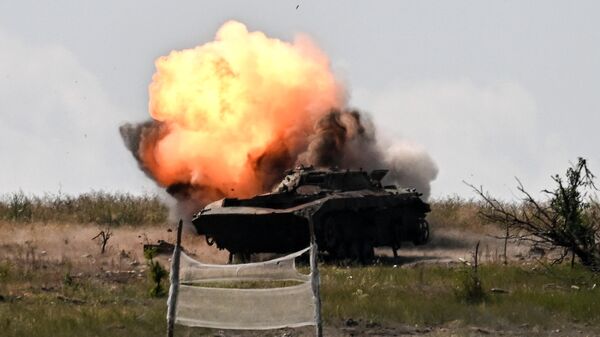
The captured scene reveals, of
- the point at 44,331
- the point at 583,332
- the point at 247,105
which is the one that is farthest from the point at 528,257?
the point at 44,331

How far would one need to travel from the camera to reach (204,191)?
1242 inches

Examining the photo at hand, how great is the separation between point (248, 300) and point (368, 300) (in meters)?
5.32

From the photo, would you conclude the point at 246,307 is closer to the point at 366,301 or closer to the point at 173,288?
the point at 173,288

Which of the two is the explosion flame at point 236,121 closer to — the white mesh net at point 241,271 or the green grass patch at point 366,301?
the green grass patch at point 366,301

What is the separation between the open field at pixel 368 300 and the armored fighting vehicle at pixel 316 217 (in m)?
0.98

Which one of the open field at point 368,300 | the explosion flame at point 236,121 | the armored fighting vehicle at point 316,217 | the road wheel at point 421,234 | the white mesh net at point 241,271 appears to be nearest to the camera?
the white mesh net at point 241,271

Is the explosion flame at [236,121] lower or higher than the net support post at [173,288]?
higher

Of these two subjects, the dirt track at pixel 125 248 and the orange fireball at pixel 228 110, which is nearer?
the dirt track at pixel 125 248

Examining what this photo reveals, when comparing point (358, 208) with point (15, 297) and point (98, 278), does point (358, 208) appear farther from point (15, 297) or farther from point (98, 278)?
point (15, 297)

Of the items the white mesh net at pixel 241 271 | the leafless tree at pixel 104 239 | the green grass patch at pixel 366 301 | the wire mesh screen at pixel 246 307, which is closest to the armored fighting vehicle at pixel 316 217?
the green grass patch at pixel 366 301

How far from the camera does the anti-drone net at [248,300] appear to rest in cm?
1140

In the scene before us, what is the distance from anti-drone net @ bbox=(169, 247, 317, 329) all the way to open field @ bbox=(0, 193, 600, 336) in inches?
106

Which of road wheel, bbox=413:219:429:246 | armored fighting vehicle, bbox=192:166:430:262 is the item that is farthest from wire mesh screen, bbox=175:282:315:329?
road wheel, bbox=413:219:429:246

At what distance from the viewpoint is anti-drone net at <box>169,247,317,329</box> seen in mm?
11398
